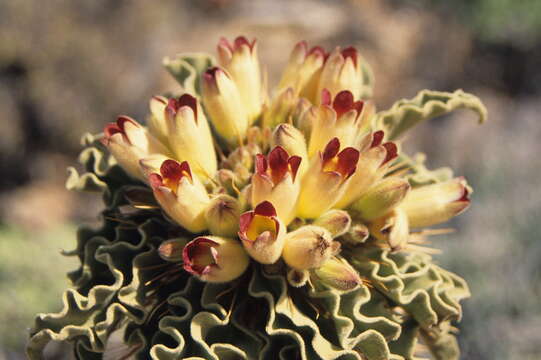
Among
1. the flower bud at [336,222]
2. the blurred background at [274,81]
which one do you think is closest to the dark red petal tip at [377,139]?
the flower bud at [336,222]

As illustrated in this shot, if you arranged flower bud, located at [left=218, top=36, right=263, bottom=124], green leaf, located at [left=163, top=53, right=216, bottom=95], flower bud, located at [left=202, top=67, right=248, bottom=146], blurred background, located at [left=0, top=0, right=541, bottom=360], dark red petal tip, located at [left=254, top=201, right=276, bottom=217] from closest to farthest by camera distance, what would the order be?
dark red petal tip, located at [left=254, top=201, right=276, bottom=217] < flower bud, located at [left=202, top=67, right=248, bottom=146] < flower bud, located at [left=218, top=36, right=263, bottom=124] < green leaf, located at [left=163, top=53, right=216, bottom=95] < blurred background, located at [left=0, top=0, right=541, bottom=360]

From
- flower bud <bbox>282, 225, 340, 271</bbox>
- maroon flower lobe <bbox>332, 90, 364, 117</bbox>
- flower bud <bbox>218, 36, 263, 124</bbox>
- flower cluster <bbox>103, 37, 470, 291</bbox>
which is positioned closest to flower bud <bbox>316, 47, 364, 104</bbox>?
flower cluster <bbox>103, 37, 470, 291</bbox>

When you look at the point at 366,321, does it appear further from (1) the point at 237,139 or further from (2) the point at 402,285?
(1) the point at 237,139

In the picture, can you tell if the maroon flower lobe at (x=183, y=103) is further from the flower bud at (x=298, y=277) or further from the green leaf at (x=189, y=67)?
the flower bud at (x=298, y=277)

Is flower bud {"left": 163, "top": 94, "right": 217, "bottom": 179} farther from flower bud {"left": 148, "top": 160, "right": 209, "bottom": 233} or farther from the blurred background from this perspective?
the blurred background

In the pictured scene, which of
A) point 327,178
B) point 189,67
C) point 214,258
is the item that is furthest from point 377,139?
point 189,67
